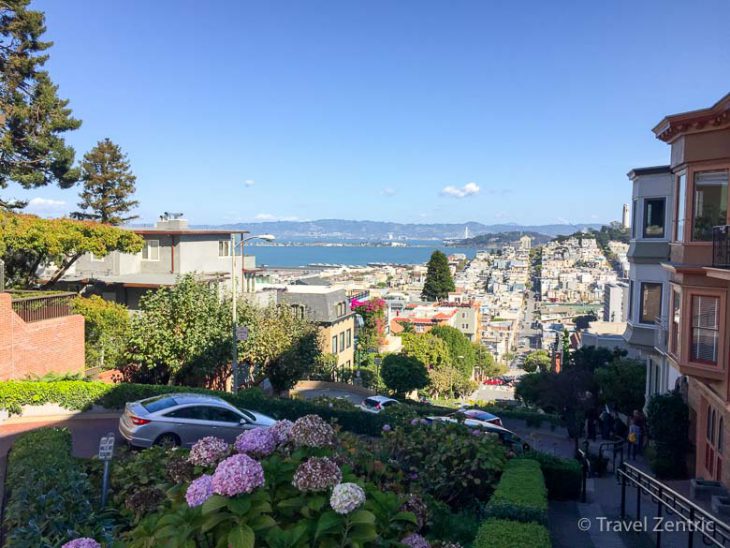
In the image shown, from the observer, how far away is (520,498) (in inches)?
329

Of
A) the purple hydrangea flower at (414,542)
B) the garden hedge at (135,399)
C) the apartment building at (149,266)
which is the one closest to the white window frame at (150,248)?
the apartment building at (149,266)

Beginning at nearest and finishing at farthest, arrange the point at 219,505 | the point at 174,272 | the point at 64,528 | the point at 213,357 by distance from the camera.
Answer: the point at 219,505, the point at 64,528, the point at 213,357, the point at 174,272

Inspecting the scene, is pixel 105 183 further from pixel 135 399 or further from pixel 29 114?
pixel 135 399

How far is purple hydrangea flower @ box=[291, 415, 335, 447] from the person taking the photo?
4938 millimetres

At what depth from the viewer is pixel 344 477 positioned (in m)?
4.86

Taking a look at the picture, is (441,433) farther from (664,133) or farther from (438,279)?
(438,279)

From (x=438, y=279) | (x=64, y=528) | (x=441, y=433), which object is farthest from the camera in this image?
(x=438, y=279)

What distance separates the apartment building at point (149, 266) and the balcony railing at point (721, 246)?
27.0 m

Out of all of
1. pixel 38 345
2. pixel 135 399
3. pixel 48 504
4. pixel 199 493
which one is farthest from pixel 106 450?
pixel 38 345

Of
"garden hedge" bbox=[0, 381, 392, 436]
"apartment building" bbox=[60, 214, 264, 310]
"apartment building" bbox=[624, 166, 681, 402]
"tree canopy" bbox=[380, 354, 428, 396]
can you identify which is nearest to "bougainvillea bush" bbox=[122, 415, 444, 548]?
"garden hedge" bbox=[0, 381, 392, 436]

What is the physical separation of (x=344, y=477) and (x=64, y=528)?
3515 millimetres

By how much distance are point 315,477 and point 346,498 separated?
1.16 feet

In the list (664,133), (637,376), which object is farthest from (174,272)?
(664,133)

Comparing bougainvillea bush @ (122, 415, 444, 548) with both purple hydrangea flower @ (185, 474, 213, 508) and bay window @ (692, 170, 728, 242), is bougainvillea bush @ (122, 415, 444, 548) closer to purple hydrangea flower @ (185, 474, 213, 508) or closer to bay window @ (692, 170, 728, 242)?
purple hydrangea flower @ (185, 474, 213, 508)
